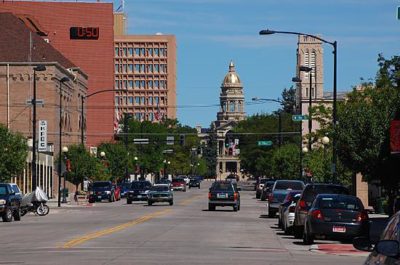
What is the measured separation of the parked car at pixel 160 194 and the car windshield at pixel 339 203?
1673 inches

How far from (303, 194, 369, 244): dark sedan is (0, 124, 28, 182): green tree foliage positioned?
36082 mm

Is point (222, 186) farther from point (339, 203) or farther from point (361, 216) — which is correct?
point (361, 216)

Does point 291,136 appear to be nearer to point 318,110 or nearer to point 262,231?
point 318,110

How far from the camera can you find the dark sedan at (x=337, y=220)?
2900 cm

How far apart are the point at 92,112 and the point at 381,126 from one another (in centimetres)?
10491

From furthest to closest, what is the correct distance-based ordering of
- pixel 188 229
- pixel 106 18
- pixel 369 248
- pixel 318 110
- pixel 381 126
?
1. pixel 106 18
2. pixel 318 110
3. pixel 381 126
4. pixel 188 229
5. pixel 369 248

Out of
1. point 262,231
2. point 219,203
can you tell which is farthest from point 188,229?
point 219,203

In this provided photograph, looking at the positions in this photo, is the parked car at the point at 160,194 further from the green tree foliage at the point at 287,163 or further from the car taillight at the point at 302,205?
the car taillight at the point at 302,205

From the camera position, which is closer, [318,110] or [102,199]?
[318,110]

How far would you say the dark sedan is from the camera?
29.0m

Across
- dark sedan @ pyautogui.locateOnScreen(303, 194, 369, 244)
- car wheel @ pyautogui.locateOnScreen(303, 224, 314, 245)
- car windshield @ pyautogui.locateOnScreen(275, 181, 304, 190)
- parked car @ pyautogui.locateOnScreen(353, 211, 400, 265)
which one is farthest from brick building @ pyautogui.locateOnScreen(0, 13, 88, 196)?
parked car @ pyautogui.locateOnScreen(353, 211, 400, 265)

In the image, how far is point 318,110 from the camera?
7600 centimetres

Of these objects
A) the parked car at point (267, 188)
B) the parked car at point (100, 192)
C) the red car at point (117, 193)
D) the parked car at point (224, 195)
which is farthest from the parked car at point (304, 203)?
the red car at point (117, 193)

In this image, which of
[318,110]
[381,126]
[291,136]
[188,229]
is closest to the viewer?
[188,229]
